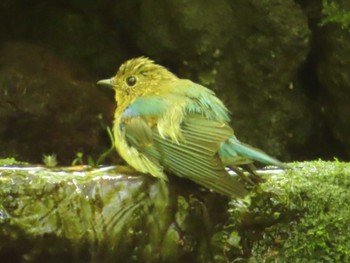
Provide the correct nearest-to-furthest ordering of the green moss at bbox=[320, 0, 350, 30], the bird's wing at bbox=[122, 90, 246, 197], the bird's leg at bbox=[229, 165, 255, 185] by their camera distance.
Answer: the bird's wing at bbox=[122, 90, 246, 197], the bird's leg at bbox=[229, 165, 255, 185], the green moss at bbox=[320, 0, 350, 30]

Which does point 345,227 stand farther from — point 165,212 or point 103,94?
point 103,94

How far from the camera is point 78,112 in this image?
571 cm

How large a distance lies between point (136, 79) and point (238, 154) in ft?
2.77

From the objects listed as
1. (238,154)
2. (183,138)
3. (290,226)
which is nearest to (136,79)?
(183,138)

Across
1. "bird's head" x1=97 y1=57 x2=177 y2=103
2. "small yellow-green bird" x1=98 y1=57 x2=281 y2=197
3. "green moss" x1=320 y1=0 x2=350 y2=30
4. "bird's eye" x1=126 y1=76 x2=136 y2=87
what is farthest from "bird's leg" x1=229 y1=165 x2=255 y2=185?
"green moss" x1=320 y1=0 x2=350 y2=30

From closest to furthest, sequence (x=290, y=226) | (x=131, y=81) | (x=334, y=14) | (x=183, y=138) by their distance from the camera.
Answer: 1. (x=290, y=226)
2. (x=183, y=138)
3. (x=131, y=81)
4. (x=334, y=14)

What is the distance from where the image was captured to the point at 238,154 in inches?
137

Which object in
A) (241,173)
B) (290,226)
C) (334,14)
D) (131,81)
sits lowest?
(290,226)

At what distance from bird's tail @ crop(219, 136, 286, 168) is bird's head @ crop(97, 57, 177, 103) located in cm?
66

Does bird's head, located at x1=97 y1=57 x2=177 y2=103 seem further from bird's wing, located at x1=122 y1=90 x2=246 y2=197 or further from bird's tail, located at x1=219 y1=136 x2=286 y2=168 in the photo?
bird's tail, located at x1=219 y1=136 x2=286 y2=168

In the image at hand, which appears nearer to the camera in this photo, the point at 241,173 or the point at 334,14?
the point at 241,173

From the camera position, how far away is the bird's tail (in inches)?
135

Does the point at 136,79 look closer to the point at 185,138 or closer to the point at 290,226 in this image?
the point at 185,138

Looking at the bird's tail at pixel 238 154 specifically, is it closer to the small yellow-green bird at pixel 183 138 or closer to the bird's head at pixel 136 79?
the small yellow-green bird at pixel 183 138
